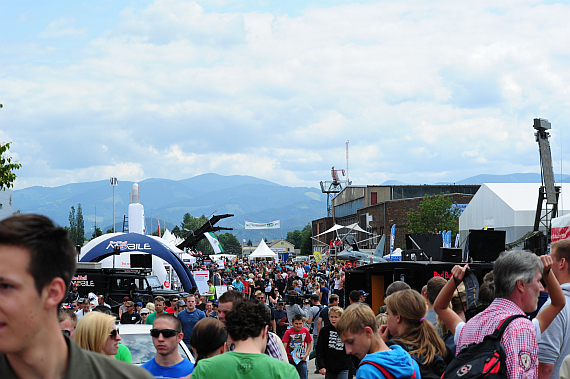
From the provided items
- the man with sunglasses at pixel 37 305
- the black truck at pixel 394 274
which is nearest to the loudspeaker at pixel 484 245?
the black truck at pixel 394 274

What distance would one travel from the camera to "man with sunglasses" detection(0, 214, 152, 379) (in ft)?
5.46

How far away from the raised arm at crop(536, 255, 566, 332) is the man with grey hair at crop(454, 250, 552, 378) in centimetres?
3

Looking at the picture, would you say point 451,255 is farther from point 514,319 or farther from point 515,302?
point 514,319

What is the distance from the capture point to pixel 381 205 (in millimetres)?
78375

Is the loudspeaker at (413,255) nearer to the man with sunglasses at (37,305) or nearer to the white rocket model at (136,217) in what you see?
the man with sunglasses at (37,305)

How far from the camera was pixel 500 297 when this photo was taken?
3.60 metres

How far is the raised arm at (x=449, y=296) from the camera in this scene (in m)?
4.03

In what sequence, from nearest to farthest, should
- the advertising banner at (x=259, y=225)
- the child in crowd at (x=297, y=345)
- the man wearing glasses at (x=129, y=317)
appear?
the child in crowd at (x=297, y=345), the man wearing glasses at (x=129, y=317), the advertising banner at (x=259, y=225)

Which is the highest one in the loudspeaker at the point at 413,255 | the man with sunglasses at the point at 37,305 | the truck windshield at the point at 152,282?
the man with sunglasses at the point at 37,305

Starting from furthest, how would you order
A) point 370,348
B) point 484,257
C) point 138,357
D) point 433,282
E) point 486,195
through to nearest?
1. point 486,195
2. point 484,257
3. point 138,357
4. point 433,282
5. point 370,348

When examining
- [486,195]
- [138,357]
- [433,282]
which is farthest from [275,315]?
[486,195]

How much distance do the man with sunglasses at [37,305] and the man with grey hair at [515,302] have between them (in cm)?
244

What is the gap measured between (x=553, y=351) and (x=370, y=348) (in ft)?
4.32

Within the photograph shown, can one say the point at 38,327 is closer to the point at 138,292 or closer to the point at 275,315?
the point at 275,315
